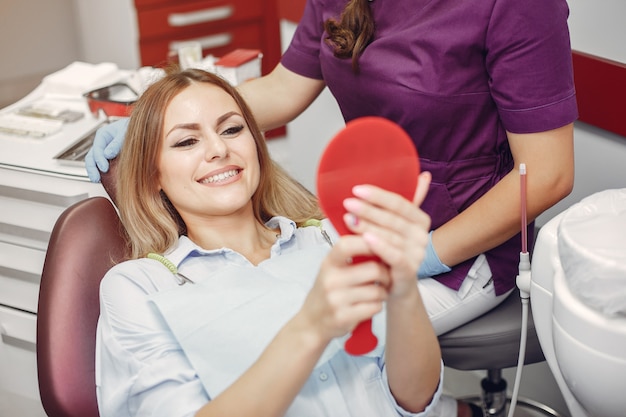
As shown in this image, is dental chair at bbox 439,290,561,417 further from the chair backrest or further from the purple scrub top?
the chair backrest

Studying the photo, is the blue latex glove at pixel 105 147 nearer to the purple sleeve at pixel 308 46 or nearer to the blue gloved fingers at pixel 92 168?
the blue gloved fingers at pixel 92 168

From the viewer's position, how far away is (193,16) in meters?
3.43

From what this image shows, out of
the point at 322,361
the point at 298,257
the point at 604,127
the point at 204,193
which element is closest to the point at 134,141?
the point at 204,193

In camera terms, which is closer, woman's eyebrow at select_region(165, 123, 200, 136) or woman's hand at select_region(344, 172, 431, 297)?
woman's hand at select_region(344, 172, 431, 297)

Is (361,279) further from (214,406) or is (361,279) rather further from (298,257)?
(298,257)

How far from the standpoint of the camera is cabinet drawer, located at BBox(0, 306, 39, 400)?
1900mm

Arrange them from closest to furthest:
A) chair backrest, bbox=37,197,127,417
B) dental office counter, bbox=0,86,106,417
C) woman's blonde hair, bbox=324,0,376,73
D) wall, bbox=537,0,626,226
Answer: chair backrest, bbox=37,197,127,417, woman's blonde hair, bbox=324,0,376,73, wall, bbox=537,0,626,226, dental office counter, bbox=0,86,106,417

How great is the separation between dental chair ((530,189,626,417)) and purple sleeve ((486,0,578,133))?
247 mm

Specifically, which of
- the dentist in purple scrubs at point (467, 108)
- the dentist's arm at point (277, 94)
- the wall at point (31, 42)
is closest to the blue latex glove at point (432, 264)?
the dentist in purple scrubs at point (467, 108)

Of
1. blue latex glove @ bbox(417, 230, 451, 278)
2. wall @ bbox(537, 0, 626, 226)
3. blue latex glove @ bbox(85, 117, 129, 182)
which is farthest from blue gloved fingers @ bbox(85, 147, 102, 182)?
wall @ bbox(537, 0, 626, 226)

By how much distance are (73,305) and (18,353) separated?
691mm

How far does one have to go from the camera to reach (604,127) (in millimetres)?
1742

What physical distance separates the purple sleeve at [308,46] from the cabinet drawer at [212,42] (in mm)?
1611

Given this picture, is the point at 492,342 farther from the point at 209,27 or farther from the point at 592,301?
the point at 209,27
